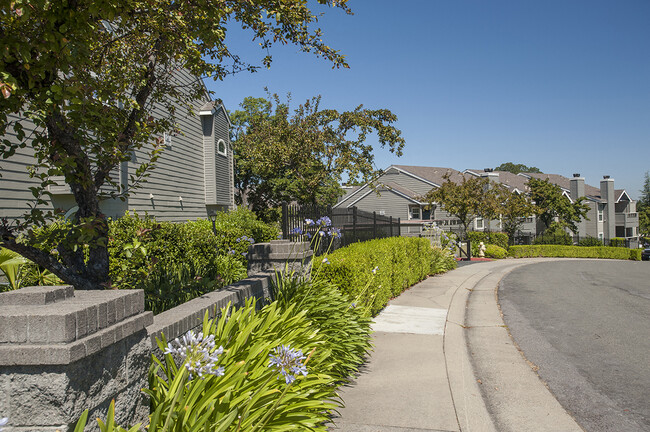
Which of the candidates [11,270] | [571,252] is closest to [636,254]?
[571,252]

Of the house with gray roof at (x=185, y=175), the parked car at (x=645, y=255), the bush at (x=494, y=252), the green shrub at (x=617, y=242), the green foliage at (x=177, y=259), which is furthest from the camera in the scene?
the green shrub at (x=617, y=242)

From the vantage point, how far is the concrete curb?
14.6 feet

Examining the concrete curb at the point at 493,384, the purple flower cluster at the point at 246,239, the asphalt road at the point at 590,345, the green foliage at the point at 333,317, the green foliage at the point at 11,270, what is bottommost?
the asphalt road at the point at 590,345

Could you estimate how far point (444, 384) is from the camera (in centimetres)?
519

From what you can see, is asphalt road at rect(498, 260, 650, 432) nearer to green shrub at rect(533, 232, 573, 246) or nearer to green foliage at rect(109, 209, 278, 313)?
green foliage at rect(109, 209, 278, 313)

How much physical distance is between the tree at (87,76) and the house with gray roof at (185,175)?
6.26 meters

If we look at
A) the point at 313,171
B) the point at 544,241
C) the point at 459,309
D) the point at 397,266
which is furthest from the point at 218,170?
the point at 544,241

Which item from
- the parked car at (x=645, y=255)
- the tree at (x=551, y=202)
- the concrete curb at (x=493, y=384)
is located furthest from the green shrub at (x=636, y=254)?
the concrete curb at (x=493, y=384)

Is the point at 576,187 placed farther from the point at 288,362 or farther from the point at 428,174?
the point at 288,362

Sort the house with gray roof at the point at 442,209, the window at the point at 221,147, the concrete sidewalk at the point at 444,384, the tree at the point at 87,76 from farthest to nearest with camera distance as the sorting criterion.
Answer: the house with gray roof at the point at 442,209, the window at the point at 221,147, the concrete sidewalk at the point at 444,384, the tree at the point at 87,76

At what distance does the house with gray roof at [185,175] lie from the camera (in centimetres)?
1323

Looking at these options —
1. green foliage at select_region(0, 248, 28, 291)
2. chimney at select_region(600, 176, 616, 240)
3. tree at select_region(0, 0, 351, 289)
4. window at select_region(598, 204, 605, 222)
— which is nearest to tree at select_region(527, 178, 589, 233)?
window at select_region(598, 204, 605, 222)

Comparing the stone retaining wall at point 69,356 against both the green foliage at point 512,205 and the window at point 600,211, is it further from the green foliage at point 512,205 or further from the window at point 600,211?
the window at point 600,211

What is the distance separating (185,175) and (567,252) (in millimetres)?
34238
